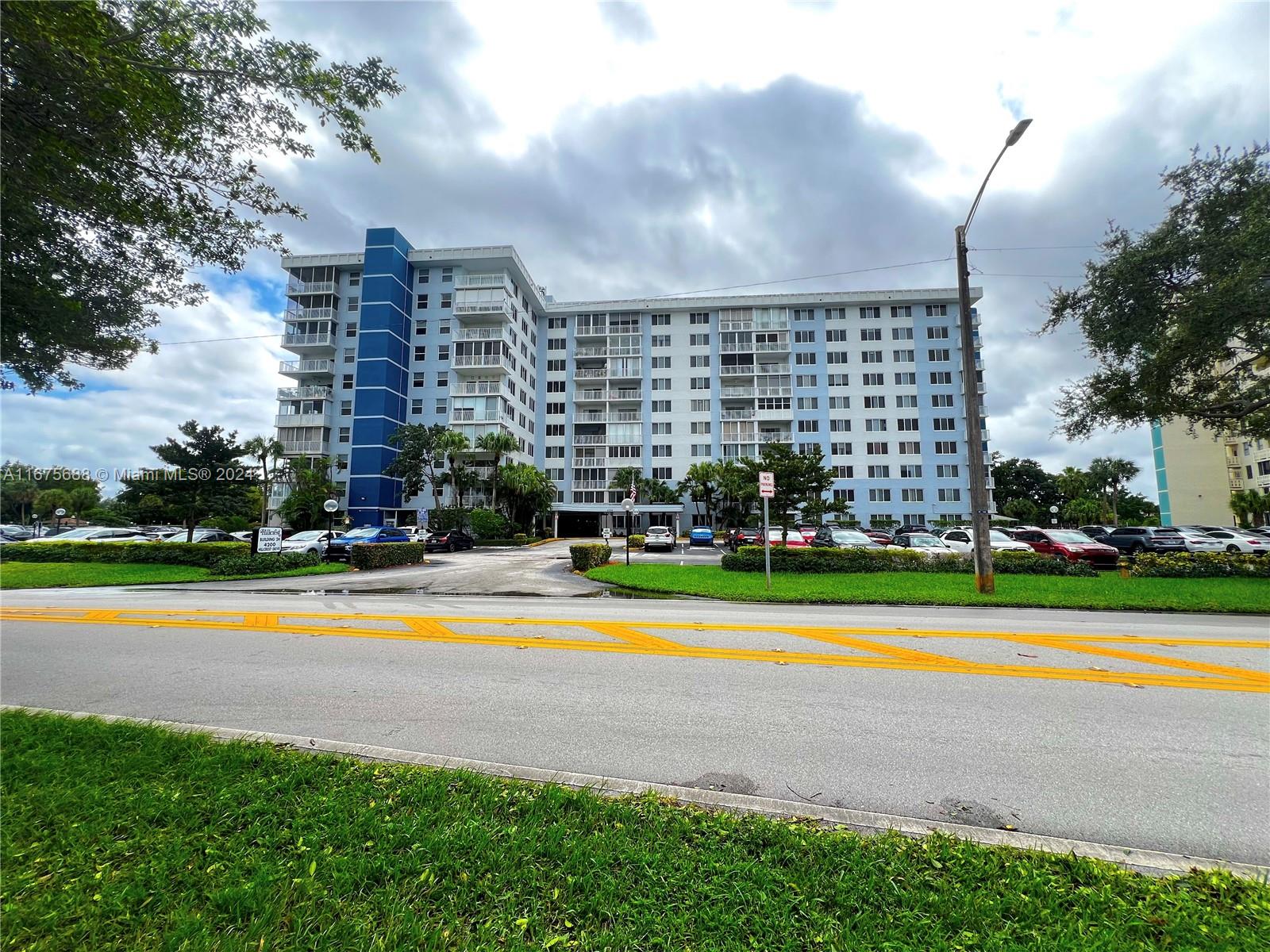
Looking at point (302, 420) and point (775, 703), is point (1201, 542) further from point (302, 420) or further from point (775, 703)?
point (302, 420)

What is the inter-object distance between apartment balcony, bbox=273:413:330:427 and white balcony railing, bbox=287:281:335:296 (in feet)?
43.7

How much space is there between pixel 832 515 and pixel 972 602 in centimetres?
4730

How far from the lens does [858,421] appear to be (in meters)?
60.6

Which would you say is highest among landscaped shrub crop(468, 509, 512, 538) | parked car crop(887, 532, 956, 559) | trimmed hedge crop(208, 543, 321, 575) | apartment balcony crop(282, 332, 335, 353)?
apartment balcony crop(282, 332, 335, 353)

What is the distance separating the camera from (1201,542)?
2922 centimetres

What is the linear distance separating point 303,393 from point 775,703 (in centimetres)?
6199

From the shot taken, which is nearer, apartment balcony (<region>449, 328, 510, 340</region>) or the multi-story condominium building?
the multi-story condominium building

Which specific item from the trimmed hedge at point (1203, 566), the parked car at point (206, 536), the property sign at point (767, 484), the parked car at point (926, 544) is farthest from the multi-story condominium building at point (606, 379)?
the property sign at point (767, 484)

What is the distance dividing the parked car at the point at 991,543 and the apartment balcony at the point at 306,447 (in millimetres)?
53836

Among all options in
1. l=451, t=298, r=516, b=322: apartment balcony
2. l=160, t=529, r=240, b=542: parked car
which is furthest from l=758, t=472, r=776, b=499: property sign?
l=451, t=298, r=516, b=322: apartment balcony

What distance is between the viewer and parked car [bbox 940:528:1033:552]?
69.9 ft

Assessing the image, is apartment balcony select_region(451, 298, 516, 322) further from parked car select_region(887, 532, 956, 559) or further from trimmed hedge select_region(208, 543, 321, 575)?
parked car select_region(887, 532, 956, 559)

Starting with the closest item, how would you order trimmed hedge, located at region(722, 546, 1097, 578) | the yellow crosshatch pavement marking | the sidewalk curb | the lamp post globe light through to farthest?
the sidewalk curb < the yellow crosshatch pavement marking < the lamp post globe light < trimmed hedge, located at region(722, 546, 1097, 578)

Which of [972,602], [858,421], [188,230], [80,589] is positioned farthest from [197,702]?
[858,421]
